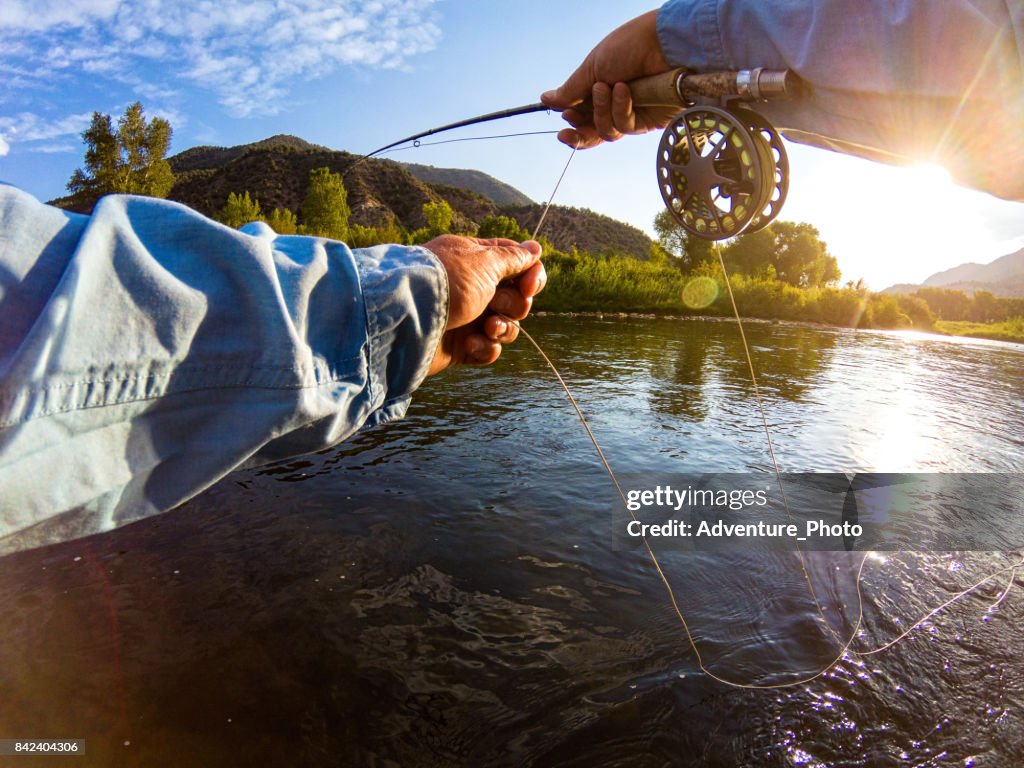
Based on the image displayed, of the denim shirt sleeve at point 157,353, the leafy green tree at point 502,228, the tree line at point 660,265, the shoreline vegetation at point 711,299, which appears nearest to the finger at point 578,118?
the denim shirt sleeve at point 157,353

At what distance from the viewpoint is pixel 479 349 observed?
5.60 feet

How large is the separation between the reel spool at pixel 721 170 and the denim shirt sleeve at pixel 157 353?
59.1 inches

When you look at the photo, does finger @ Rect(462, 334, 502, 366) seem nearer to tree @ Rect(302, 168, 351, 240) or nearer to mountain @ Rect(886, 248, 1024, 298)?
tree @ Rect(302, 168, 351, 240)

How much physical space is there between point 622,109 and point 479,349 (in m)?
1.30

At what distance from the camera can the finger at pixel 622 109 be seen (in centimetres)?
234

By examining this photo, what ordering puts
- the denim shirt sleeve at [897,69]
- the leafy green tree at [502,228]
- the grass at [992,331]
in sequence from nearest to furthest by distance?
the denim shirt sleeve at [897,69] < the grass at [992,331] < the leafy green tree at [502,228]

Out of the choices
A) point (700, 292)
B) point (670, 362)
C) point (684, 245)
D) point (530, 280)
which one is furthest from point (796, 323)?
point (530, 280)

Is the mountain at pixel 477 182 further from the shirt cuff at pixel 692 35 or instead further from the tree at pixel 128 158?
the shirt cuff at pixel 692 35

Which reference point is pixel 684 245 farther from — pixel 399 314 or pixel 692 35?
pixel 399 314

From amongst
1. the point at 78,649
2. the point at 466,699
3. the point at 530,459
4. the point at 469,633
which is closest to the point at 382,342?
the point at 466,699

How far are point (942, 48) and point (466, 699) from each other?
8.32ft

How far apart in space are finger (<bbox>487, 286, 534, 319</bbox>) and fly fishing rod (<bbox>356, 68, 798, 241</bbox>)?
915mm

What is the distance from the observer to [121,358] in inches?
27.0

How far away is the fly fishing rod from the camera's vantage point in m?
1.94
